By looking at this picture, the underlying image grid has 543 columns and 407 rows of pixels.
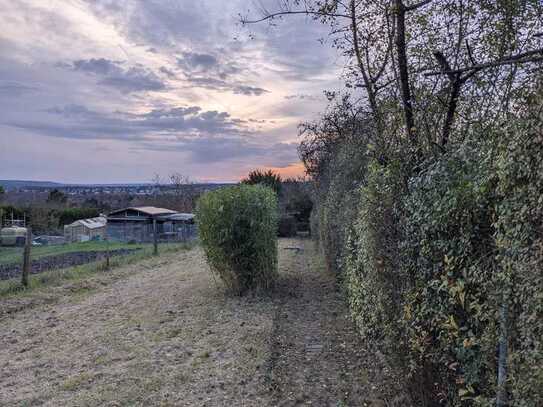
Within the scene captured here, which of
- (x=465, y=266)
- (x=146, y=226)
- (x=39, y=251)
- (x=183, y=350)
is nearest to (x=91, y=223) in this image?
(x=146, y=226)

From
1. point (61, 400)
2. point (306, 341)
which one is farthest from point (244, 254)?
point (61, 400)

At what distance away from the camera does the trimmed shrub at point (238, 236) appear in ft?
31.1

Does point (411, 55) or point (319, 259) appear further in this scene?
point (319, 259)

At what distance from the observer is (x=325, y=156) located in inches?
591

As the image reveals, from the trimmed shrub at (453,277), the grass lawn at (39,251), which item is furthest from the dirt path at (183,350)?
the grass lawn at (39,251)

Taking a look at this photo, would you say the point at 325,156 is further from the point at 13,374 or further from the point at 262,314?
the point at 13,374

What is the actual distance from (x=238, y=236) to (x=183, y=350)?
3.53m

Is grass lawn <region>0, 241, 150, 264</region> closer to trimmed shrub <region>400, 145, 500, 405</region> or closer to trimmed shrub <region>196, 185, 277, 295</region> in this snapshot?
trimmed shrub <region>196, 185, 277, 295</region>

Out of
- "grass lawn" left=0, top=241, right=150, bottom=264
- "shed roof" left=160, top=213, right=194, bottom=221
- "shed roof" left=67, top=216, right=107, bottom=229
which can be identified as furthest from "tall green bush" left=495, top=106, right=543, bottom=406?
"shed roof" left=67, top=216, right=107, bottom=229

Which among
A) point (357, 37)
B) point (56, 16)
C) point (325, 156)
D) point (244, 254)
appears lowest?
point (244, 254)

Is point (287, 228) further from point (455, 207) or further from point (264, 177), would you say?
point (455, 207)

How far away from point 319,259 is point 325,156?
3671mm

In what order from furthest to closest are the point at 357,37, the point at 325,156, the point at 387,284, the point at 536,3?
the point at 325,156 < the point at 357,37 < the point at 536,3 < the point at 387,284

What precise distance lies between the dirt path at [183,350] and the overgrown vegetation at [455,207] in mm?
805
